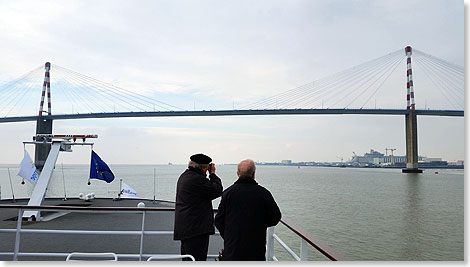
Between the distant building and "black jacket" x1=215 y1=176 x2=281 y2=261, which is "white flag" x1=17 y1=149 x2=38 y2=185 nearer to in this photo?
"black jacket" x1=215 y1=176 x2=281 y2=261

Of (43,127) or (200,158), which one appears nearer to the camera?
(200,158)

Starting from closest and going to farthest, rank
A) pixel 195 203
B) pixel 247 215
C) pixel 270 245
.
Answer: pixel 247 215 < pixel 195 203 < pixel 270 245

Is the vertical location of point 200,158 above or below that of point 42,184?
above

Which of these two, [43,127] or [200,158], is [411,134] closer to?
[43,127]

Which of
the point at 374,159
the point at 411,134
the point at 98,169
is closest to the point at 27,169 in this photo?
the point at 98,169

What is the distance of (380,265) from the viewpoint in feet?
8.20

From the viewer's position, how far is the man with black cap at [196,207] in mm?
2424

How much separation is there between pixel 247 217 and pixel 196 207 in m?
0.50

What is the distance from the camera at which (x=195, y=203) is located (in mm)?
2441

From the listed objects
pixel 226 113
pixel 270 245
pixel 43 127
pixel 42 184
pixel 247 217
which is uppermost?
pixel 226 113

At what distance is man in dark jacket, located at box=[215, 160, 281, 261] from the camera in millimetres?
2053

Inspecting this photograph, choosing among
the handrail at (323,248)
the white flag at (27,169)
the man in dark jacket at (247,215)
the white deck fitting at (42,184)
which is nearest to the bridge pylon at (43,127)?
the white flag at (27,169)

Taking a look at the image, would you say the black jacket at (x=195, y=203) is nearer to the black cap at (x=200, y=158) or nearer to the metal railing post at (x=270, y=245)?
the black cap at (x=200, y=158)

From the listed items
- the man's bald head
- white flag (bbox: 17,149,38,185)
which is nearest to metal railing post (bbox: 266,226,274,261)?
the man's bald head
